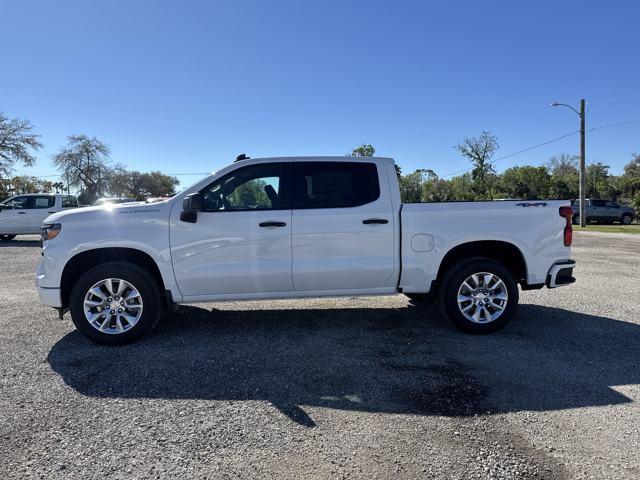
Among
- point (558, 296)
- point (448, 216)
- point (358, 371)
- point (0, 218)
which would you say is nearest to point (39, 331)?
point (358, 371)

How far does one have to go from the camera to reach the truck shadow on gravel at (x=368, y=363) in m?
3.57

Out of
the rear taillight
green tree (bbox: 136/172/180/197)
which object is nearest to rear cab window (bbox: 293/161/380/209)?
the rear taillight

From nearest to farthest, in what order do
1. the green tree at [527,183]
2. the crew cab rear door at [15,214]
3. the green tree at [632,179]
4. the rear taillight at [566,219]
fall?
the rear taillight at [566,219], the crew cab rear door at [15,214], the green tree at [632,179], the green tree at [527,183]

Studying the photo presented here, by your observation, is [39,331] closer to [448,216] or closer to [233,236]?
[233,236]

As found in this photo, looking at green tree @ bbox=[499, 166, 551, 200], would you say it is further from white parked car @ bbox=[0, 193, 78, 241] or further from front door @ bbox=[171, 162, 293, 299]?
front door @ bbox=[171, 162, 293, 299]

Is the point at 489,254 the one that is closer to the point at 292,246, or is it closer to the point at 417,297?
the point at 417,297

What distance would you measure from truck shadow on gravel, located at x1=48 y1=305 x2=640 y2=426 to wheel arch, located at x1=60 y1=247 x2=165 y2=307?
2.14 feet

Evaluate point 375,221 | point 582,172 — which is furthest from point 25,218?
point 582,172

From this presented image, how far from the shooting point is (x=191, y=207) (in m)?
4.64

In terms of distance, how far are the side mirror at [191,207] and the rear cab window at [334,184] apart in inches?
40.9

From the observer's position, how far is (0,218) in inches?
693

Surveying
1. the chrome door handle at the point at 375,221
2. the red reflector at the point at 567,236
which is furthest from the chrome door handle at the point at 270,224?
the red reflector at the point at 567,236

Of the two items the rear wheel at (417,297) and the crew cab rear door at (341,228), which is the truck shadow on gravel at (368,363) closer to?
the rear wheel at (417,297)

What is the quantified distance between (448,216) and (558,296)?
3428 millimetres
